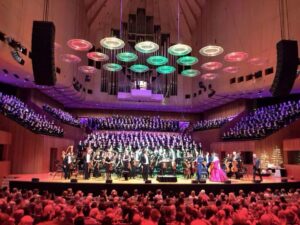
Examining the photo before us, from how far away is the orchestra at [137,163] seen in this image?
395 inches

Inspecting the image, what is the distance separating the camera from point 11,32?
1063cm

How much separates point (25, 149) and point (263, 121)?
11115 millimetres

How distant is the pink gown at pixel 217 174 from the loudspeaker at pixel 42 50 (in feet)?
20.2

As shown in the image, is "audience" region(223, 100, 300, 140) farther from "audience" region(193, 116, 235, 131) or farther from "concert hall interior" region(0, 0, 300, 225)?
"audience" region(193, 116, 235, 131)

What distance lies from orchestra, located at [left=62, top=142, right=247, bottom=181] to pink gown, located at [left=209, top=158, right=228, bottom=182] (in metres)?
0.04

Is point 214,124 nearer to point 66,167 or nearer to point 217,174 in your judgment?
point 217,174

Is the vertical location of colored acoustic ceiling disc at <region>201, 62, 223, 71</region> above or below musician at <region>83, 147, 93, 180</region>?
above

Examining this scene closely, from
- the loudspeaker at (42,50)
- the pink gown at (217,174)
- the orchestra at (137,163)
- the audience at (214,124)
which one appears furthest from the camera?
the audience at (214,124)

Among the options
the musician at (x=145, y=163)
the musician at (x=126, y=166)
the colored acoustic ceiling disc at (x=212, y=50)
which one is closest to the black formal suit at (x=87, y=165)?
the musician at (x=126, y=166)

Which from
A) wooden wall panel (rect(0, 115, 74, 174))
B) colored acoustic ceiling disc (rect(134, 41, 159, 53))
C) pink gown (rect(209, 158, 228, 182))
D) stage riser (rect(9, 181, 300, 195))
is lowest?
stage riser (rect(9, 181, 300, 195))

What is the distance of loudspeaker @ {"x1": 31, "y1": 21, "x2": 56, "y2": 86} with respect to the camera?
25.7 feet

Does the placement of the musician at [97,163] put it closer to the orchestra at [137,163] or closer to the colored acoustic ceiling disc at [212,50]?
the orchestra at [137,163]

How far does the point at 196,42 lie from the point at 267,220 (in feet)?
57.8

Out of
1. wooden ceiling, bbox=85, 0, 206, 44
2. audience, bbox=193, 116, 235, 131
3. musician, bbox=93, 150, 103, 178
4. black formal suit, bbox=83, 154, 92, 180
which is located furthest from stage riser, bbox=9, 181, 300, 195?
wooden ceiling, bbox=85, 0, 206, 44
